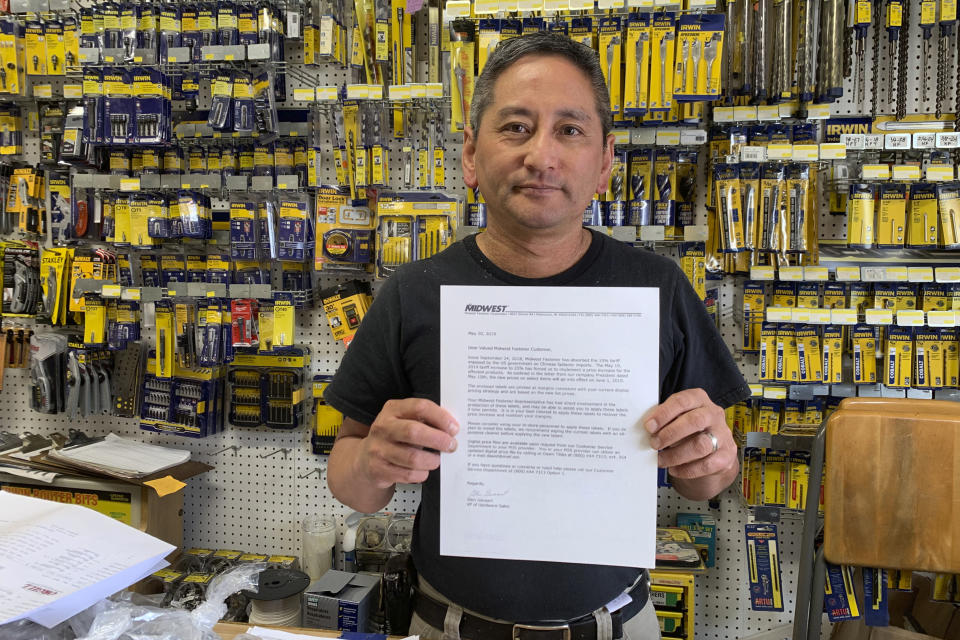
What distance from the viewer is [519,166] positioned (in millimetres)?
1117

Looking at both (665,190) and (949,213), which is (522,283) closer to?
(665,190)

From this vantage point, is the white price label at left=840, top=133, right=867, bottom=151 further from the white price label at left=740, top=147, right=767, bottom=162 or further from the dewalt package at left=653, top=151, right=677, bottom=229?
the dewalt package at left=653, top=151, right=677, bottom=229

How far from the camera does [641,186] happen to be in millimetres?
2566

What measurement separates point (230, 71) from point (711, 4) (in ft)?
6.64

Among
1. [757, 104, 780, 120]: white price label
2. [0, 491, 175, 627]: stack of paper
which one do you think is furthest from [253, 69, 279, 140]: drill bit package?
[0, 491, 175, 627]: stack of paper

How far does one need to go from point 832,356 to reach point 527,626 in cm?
190

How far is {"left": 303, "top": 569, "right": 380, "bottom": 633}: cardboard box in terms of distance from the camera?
2.26m

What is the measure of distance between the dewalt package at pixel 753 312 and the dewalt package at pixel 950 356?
2.09ft

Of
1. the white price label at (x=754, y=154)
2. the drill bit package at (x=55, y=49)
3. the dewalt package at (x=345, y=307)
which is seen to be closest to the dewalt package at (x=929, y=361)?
the white price label at (x=754, y=154)

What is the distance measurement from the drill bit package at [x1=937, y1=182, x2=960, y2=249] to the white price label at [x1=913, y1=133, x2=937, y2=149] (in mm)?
163

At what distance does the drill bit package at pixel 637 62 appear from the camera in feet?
7.53

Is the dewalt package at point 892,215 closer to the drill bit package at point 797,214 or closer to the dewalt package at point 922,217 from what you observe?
the dewalt package at point 922,217

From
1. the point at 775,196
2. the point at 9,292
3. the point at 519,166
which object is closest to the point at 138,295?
the point at 9,292

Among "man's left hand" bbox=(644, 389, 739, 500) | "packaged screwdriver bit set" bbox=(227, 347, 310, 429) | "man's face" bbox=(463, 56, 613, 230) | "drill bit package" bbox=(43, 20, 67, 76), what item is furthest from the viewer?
"drill bit package" bbox=(43, 20, 67, 76)
